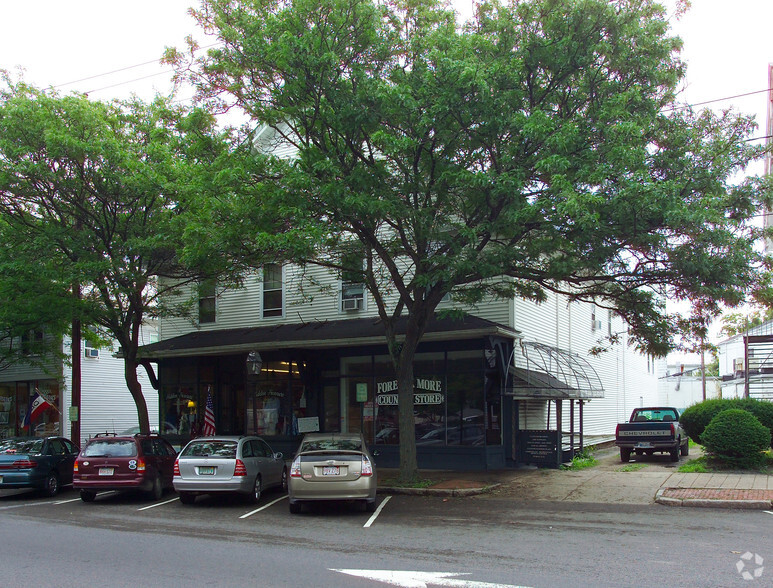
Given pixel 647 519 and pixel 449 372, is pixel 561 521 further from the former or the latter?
pixel 449 372

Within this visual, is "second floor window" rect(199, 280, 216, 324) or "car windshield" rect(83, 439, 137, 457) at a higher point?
"second floor window" rect(199, 280, 216, 324)

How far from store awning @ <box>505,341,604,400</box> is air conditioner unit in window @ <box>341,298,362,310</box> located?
5.27 m

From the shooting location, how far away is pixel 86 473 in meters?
14.6

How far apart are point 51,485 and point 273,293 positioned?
9545mm

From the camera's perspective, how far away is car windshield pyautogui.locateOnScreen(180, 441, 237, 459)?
13977mm

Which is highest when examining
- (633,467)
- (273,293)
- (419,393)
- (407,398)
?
(273,293)

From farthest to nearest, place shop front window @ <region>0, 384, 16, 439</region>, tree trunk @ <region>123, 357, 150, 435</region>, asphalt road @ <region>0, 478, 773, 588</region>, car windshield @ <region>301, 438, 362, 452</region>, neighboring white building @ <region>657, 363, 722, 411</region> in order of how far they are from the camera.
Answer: neighboring white building @ <region>657, 363, 722, 411</region> → shop front window @ <region>0, 384, 16, 439</region> → tree trunk @ <region>123, 357, 150, 435</region> → car windshield @ <region>301, 438, 362, 452</region> → asphalt road @ <region>0, 478, 773, 588</region>

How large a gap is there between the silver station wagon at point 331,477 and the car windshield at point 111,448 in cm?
436

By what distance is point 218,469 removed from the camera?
45.1 feet

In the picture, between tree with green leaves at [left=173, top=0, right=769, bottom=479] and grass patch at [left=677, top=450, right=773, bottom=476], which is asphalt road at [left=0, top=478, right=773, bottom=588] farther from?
grass patch at [left=677, top=450, right=773, bottom=476]

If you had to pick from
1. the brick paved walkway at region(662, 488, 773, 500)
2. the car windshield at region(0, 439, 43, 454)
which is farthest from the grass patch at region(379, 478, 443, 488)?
the car windshield at region(0, 439, 43, 454)

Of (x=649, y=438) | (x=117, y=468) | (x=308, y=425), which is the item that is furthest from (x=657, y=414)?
(x=117, y=468)

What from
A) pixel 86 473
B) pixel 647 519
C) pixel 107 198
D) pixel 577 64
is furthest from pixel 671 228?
pixel 107 198

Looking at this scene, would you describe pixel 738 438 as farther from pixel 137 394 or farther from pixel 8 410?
pixel 8 410
